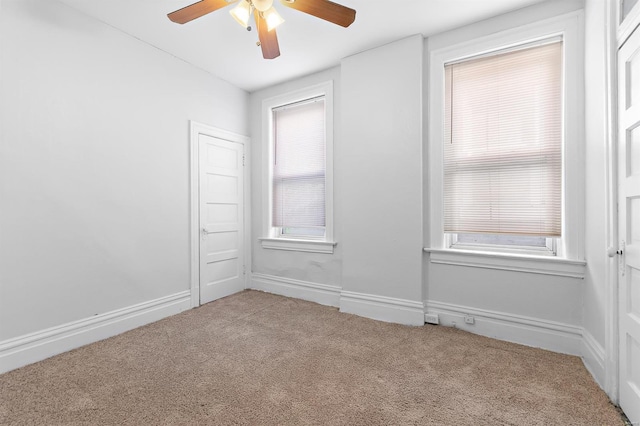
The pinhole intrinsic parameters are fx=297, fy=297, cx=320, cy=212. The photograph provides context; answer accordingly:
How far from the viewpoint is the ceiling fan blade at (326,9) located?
5.77 ft

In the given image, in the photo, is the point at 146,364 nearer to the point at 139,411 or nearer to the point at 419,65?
the point at 139,411

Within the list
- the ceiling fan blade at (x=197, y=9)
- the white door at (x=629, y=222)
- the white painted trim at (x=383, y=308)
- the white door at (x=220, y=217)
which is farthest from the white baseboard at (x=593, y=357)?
the white door at (x=220, y=217)

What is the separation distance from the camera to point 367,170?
309 centimetres

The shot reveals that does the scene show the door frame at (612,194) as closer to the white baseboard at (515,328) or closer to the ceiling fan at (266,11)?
the white baseboard at (515,328)

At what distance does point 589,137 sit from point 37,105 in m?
4.05

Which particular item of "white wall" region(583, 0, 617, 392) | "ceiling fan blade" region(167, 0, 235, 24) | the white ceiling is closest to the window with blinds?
the white ceiling

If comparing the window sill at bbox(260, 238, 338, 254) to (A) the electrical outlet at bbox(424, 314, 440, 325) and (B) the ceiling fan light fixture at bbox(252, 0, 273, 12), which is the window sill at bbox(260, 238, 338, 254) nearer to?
(A) the electrical outlet at bbox(424, 314, 440, 325)

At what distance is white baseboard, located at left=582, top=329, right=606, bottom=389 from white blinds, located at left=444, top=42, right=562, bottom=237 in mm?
774

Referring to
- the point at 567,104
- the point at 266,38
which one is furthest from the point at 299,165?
the point at 567,104

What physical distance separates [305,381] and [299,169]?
8.14ft

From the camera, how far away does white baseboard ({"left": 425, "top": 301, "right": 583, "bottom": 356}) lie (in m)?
2.28

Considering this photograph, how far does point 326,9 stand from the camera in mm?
1807

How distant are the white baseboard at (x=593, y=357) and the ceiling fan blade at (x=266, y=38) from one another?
2972mm

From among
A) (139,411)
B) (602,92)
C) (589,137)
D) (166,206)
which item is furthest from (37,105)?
(589,137)
